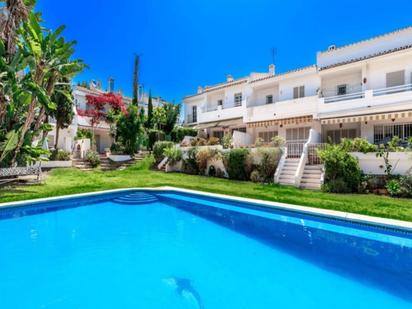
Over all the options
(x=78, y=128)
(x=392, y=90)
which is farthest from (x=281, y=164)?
(x=78, y=128)

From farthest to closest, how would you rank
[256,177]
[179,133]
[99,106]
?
[179,133], [99,106], [256,177]

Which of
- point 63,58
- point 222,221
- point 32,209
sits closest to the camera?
point 222,221

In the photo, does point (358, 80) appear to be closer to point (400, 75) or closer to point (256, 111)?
point (400, 75)

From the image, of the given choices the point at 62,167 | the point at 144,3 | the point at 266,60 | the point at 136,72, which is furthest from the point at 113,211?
the point at 136,72

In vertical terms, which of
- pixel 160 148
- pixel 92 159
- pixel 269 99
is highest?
pixel 269 99

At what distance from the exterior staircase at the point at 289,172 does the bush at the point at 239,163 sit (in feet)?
12.1

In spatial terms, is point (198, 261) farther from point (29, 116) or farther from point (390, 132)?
point (390, 132)

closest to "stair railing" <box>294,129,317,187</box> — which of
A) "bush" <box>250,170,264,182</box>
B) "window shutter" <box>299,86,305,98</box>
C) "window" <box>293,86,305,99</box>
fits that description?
"bush" <box>250,170,264,182</box>

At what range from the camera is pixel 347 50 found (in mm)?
34375

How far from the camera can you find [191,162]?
32906 millimetres

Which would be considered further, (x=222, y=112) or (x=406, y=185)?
(x=222, y=112)

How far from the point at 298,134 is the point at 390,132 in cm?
1004

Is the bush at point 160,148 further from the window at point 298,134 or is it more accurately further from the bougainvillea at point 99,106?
the window at point 298,134

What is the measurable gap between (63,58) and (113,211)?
13073 millimetres
